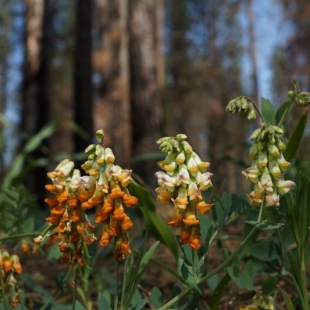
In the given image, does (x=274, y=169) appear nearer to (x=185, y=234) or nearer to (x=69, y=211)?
(x=185, y=234)

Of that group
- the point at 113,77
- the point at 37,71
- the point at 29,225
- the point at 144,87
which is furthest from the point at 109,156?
the point at 113,77

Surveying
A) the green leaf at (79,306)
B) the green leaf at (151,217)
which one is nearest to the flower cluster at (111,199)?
the green leaf at (79,306)

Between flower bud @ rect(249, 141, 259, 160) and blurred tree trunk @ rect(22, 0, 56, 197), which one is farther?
blurred tree trunk @ rect(22, 0, 56, 197)

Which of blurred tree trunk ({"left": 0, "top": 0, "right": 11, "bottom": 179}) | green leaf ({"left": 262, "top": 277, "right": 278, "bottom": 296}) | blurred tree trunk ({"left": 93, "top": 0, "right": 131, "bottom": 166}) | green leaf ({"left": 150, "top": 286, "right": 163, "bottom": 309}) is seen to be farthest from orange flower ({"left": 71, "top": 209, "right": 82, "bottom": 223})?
blurred tree trunk ({"left": 0, "top": 0, "right": 11, "bottom": 179})

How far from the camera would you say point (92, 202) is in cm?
71

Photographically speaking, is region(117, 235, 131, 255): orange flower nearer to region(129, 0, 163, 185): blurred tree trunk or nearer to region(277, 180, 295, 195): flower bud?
region(277, 180, 295, 195): flower bud

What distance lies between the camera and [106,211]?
2.25ft

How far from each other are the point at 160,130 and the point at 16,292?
4.90 m

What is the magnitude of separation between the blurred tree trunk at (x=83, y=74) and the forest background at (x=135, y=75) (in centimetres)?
1

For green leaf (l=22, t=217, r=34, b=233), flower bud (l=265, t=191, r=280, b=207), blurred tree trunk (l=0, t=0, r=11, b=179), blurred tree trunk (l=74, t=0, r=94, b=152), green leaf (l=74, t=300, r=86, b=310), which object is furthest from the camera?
blurred tree trunk (l=0, t=0, r=11, b=179)

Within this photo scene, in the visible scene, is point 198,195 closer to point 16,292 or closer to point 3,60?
point 16,292

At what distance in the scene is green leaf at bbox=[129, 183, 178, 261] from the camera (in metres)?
0.99

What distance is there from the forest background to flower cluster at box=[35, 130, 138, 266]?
2.69 feet

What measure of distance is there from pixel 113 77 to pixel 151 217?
37.6 ft
